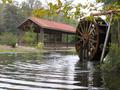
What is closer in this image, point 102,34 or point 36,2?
point 102,34

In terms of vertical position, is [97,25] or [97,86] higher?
[97,25]

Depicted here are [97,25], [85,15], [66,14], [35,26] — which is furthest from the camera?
[35,26]

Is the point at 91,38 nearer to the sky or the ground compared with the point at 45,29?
nearer to the sky

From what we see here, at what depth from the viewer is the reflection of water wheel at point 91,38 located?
2219 cm

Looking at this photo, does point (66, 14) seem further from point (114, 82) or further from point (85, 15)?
point (114, 82)

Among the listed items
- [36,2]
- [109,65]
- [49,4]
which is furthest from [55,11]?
[36,2]

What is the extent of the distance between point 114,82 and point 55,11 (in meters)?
4.03

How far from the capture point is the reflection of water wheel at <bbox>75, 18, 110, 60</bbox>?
22.2 m

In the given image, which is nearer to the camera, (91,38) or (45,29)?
(91,38)

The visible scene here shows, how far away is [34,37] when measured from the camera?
5069 cm

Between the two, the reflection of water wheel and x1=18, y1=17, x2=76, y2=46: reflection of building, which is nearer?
the reflection of water wheel

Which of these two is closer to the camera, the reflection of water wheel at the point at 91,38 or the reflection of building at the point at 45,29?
the reflection of water wheel at the point at 91,38

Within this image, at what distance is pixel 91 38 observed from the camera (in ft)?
76.0

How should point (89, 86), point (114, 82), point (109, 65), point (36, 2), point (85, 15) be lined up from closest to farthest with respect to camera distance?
point (85, 15) → point (89, 86) → point (114, 82) → point (109, 65) → point (36, 2)
